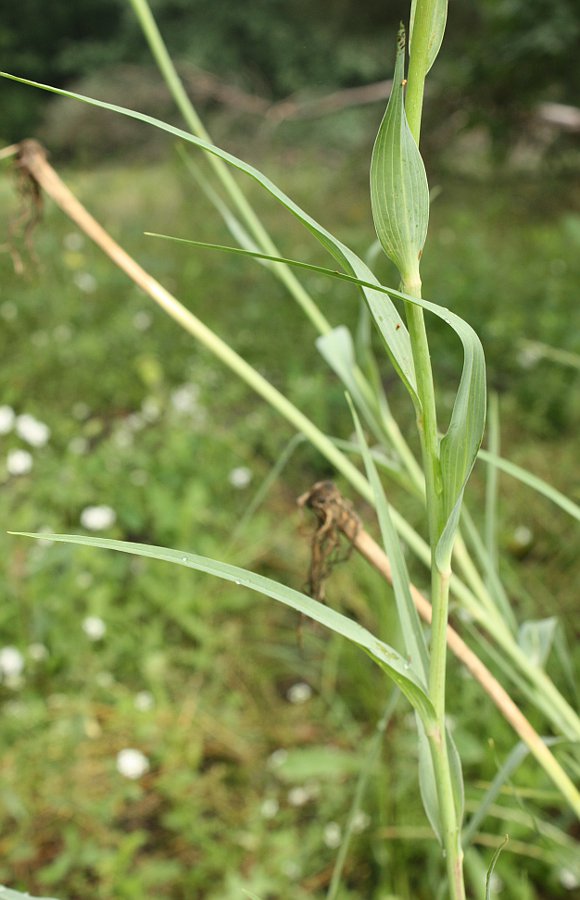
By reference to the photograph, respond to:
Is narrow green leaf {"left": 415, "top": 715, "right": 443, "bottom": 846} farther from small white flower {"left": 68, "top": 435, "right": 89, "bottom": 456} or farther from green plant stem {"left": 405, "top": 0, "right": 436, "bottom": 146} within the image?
small white flower {"left": 68, "top": 435, "right": 89, "bottom": 456}

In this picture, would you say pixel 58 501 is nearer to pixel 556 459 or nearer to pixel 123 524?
pixel 123 524

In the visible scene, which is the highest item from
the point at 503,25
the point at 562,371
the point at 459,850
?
the point at 503,25

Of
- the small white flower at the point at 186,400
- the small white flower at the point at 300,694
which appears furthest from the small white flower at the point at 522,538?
the small white flower at the point at 186,400

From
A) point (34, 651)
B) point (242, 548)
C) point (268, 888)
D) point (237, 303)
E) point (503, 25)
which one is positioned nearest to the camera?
point (268, 888)

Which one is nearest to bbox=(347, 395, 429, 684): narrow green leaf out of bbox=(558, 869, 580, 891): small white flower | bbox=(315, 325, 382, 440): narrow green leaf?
bbox=(315, 325, 382, 440): narrow green leaf

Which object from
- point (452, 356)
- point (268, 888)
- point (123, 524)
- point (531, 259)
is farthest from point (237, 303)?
point (268, 888)

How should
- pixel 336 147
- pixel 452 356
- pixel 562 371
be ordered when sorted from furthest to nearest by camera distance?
pixel 336 147, pixel 452 356, pixel 562 371

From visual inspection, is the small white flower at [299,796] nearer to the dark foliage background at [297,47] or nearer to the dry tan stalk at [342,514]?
the dry tan stalk at [342,514]
